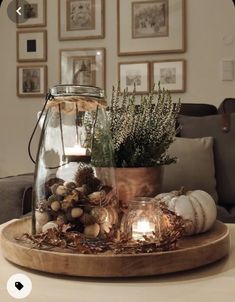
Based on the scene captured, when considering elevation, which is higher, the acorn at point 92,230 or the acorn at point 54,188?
the acorn at point 54,188

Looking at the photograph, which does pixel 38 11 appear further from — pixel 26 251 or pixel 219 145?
pixel 26 251

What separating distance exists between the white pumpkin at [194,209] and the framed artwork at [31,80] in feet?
7.95

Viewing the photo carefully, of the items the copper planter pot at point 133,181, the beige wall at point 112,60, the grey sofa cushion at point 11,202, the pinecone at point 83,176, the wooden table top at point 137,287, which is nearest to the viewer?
the wooden table top at point 137,287

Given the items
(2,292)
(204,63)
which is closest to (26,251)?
(2,292)

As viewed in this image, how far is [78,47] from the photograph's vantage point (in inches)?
127

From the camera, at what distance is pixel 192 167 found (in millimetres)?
1926

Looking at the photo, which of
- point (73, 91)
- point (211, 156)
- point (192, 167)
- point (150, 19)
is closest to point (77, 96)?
point (73, 91)

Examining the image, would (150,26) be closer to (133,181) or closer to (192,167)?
(192,167)

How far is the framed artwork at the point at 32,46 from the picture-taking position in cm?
327

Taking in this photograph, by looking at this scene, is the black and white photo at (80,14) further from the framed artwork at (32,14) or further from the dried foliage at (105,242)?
the dried foliage at (105,242)

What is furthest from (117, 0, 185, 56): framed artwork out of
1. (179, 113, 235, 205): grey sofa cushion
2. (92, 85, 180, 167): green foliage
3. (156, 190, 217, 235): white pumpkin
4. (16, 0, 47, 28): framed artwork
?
(156, 190, 217, 235): white pumpkin

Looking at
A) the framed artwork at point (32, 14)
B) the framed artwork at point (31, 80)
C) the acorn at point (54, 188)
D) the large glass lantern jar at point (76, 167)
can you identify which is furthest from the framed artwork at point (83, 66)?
the acorn at point (54, 188)

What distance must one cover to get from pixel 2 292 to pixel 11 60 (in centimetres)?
287

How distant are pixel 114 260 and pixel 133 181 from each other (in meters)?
0.30
